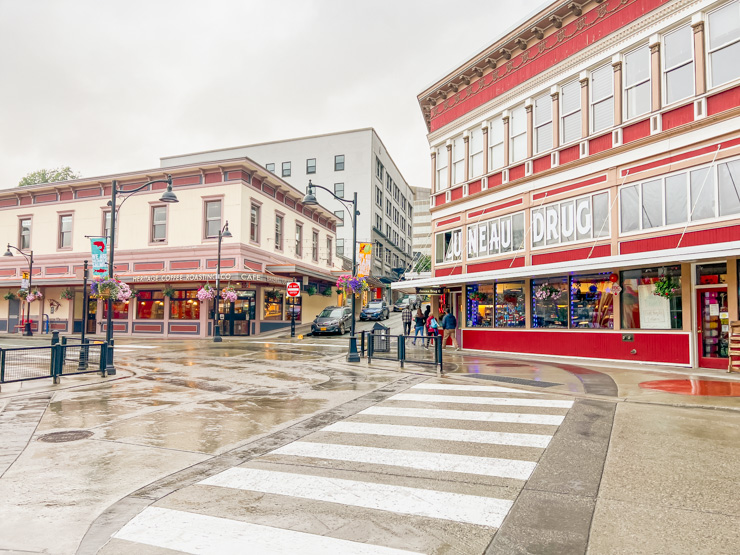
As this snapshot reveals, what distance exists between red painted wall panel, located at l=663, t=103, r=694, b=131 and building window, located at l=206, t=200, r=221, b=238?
24.3 meters

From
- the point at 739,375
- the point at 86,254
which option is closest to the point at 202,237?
the point at 86,254

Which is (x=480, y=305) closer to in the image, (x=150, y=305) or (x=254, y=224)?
(x=254, y=224)

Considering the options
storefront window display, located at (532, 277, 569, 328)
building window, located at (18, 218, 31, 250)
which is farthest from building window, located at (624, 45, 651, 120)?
building window, located at (18, 218, 31, 250)

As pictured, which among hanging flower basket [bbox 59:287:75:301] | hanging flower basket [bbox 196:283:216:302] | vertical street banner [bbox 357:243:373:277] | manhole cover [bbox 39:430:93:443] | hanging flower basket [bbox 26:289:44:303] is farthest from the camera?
hanging flower basket [bbox 59:287:75:301]

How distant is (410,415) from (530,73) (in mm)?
16519

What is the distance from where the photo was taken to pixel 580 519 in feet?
14.6

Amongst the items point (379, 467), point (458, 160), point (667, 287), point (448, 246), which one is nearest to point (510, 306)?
point (448, 246)

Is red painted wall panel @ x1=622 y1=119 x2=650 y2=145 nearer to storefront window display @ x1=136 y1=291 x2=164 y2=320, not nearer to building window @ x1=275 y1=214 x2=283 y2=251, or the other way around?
building window @ x1=275 y1=214 x2=283 y2=251

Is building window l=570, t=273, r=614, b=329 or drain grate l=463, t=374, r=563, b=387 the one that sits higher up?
building window l=570, t=273, r=614, b=329

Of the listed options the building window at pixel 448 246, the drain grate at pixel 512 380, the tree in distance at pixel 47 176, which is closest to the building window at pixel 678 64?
the drain grate at pixel 512 380

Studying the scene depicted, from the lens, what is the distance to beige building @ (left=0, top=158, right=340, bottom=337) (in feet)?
102

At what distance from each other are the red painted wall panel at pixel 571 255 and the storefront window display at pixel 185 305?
2131cm

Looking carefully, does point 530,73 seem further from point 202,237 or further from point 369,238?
point 369,238

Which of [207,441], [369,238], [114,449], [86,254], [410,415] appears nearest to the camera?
[114,449]
